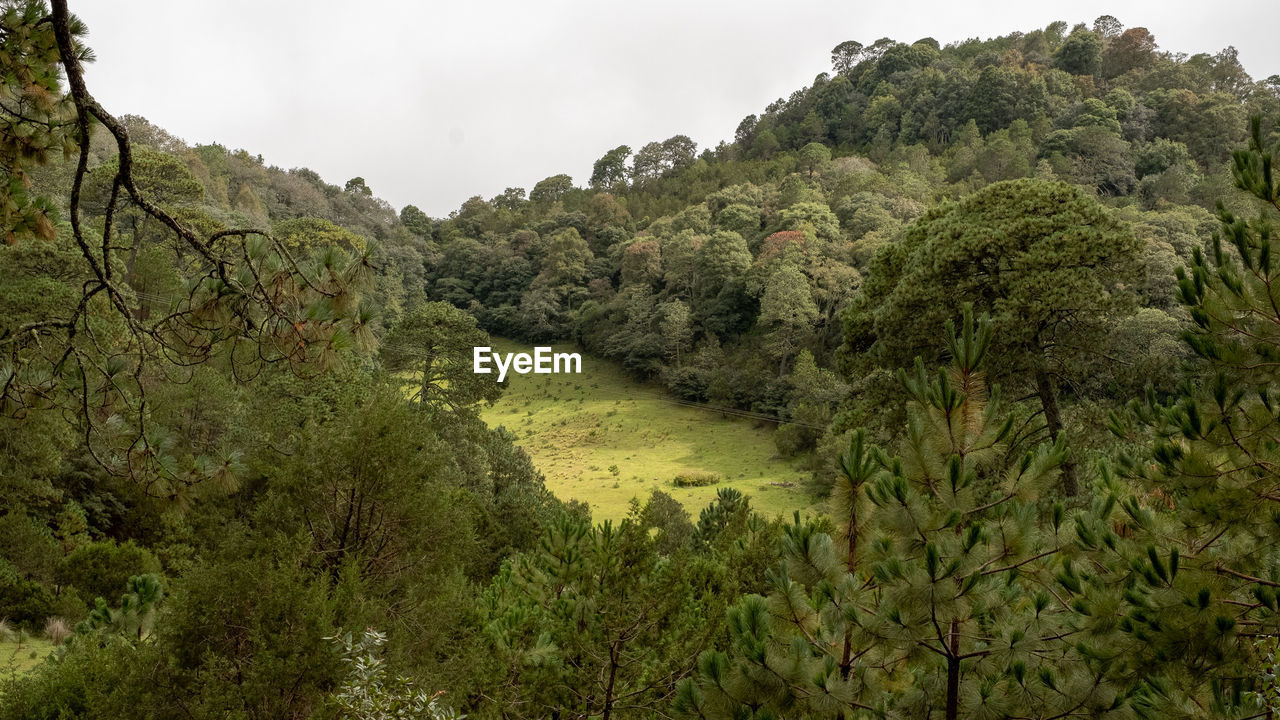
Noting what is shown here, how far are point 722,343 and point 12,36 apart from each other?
26891 millimetres

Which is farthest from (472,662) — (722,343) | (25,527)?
(722,343)

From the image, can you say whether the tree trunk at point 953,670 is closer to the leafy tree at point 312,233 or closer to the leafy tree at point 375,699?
the leafy tree at point 375,699

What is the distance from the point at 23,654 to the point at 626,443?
60.6 feet

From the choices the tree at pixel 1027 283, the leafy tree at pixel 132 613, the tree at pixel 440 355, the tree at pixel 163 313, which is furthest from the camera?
the tree at pixel 440 355

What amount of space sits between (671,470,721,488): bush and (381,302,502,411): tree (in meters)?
6.80

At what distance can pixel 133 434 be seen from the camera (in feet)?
9.30

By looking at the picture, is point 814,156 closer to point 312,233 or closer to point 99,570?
point 312,233

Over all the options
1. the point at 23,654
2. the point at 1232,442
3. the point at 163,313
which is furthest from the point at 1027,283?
the point at 23,654

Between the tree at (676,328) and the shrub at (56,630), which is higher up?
the tree at (676,328)

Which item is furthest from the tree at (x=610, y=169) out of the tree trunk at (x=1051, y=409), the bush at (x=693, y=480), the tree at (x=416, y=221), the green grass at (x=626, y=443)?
the tree trunk at (x=1051, y=409)

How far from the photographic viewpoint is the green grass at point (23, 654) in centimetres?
673

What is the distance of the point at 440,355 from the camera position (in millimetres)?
15547

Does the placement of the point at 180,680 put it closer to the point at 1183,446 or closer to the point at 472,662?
the point at 472,662

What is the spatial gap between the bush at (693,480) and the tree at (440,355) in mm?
6800
